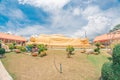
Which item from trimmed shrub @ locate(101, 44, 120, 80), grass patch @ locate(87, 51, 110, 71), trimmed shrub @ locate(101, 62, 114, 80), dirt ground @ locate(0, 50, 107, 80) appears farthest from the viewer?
grass patch @ locate(87, 51, 110, 71)

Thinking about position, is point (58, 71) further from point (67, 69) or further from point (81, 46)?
point (81, 46)

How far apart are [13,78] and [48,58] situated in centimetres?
752

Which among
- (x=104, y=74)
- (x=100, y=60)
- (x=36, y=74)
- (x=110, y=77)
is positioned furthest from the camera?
(x=100, y=60)

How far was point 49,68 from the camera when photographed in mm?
19969

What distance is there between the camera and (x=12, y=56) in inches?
977

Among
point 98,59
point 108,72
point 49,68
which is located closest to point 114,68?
point 108,72

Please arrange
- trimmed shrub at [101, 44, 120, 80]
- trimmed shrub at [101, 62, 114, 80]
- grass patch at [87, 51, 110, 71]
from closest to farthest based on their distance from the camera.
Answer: trimmed shrub at [101, 44, 120, 80]
trimmed shrub at [101, 62, 114, 80]
grass patch at [87, 51, 110, 71]

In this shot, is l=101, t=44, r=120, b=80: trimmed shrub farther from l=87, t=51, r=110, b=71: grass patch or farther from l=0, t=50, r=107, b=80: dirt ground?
l=87, t=51, r=110, b=71: grass patch

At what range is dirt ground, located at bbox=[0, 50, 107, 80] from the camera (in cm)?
1792

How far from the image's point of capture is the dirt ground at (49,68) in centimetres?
1792

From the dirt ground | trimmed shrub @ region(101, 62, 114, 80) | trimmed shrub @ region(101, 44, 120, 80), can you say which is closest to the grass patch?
the dirt ground

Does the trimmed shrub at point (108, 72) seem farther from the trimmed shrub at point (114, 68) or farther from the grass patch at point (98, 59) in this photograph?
the grass patch at point (98, 59)

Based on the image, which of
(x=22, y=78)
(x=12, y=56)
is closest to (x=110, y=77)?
(x=22, y=78)

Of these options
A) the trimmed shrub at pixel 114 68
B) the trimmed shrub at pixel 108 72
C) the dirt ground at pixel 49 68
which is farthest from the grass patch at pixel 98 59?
the trimmed shrub at pixel 114 68
